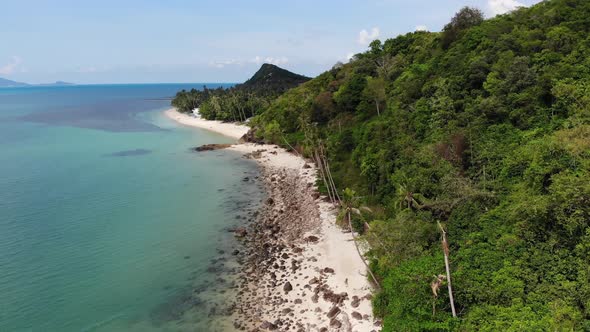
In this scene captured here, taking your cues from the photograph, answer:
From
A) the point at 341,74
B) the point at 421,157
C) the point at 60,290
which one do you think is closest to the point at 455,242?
the point at 421,157

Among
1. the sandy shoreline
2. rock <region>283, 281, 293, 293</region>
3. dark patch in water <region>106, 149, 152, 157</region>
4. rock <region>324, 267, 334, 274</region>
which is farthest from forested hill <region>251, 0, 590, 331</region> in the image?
the sandy shoreline

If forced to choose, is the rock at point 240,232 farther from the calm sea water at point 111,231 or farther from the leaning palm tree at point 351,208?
the leaning palm tree at point 351,208

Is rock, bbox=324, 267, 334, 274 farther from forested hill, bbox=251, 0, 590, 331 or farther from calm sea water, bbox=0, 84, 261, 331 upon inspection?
calm sea water, bbox=0, 84, 261, 331

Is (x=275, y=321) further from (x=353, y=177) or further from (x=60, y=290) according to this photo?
(x=353, y=177)

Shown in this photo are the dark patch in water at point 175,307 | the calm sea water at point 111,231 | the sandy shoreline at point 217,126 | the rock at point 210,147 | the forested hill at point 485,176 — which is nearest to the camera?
the forested hill at point 485,176

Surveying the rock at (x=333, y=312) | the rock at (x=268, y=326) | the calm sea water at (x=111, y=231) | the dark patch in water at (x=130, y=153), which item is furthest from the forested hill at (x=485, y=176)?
the dark patch in water at (x=130, y=153)

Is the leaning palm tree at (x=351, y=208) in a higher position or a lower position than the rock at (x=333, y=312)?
higher

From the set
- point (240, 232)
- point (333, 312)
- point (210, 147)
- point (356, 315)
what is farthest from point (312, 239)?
point (210, 147)
